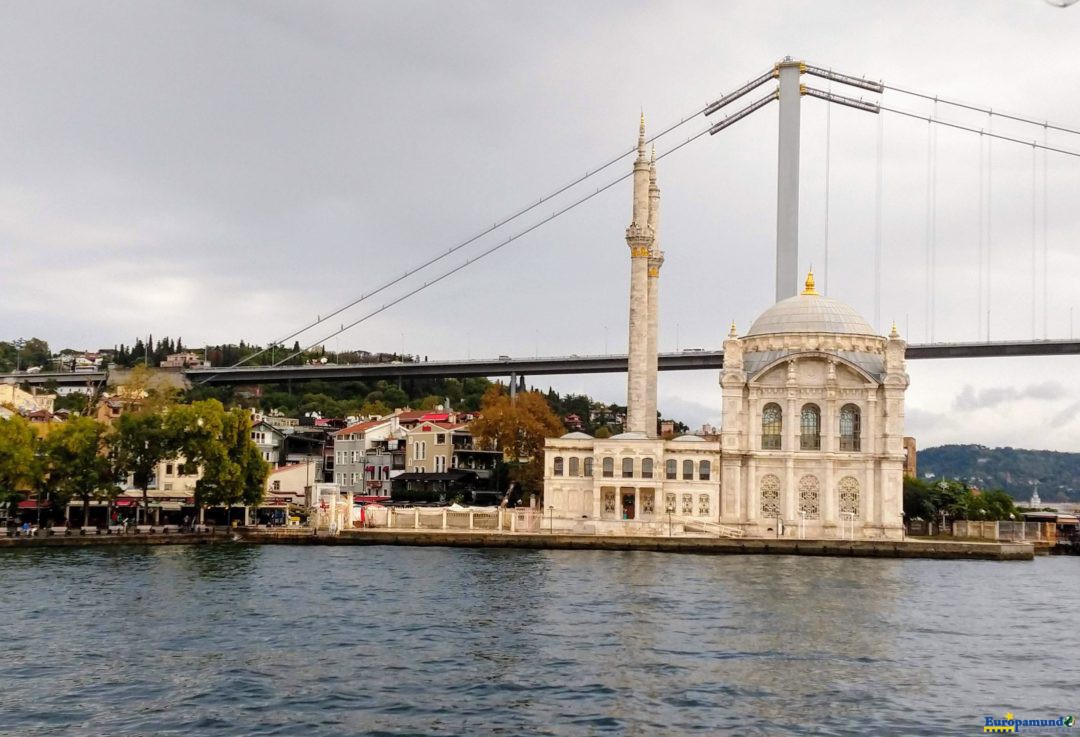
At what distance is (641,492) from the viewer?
67188mm

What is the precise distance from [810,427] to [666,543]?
13.3 meters

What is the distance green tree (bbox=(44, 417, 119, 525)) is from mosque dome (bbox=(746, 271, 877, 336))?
36548 millimetres

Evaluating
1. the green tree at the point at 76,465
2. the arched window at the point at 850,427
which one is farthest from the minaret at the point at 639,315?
the green tree at the point at 76,465

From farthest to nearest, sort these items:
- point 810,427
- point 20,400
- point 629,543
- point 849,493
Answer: point 20,400, point 810,427, point 849,493, point 629,543

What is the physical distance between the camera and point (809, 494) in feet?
223

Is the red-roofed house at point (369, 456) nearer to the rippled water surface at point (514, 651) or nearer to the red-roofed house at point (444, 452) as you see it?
the red-roofed house at point (444, 452)

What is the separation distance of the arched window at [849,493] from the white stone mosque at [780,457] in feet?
0.18

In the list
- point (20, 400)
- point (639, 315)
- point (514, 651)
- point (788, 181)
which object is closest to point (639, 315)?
point (639, 315)

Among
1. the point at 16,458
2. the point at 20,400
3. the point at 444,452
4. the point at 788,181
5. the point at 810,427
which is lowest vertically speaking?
the point at 16,458

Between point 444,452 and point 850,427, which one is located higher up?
point 850,427

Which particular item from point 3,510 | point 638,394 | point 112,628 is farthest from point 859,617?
point 3,510

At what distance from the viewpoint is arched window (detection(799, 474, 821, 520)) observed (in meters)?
67.9

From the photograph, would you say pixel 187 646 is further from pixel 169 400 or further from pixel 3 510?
pixel 169 400

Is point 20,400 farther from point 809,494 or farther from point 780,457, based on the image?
point 809,494
